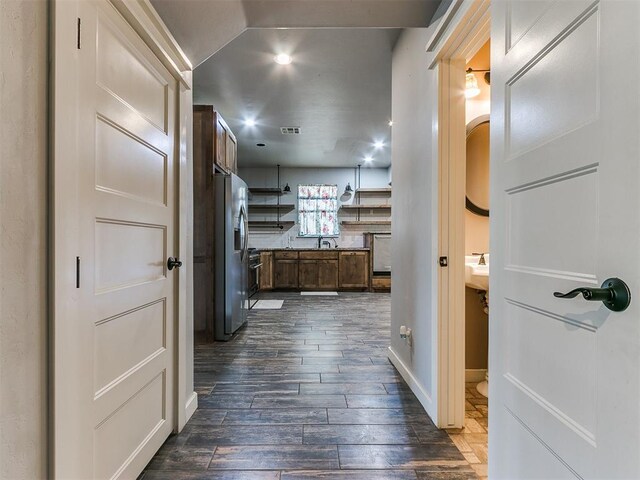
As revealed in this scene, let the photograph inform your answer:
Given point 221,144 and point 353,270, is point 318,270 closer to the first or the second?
point 353,270

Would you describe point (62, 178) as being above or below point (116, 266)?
above

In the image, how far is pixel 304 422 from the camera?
1788 millimetres

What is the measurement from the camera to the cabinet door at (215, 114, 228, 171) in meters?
3.30

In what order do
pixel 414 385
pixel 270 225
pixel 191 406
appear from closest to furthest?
pixel 191 406
pixel 414 385
pixel 270 225

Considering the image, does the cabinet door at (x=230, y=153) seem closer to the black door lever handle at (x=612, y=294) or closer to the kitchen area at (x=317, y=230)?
the kitchen area at (x=317, y=230)

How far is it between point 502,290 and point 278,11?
1793 mm

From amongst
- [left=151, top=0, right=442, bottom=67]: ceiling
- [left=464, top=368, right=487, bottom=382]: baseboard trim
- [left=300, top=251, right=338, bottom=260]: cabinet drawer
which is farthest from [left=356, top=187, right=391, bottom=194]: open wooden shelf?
[left=151, top=0, right=442, bottom=67]: ceiling

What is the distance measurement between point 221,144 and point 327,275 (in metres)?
3.74

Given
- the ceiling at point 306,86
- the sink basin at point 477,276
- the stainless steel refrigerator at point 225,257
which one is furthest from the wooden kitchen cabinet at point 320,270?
the sink basin at point 477,276

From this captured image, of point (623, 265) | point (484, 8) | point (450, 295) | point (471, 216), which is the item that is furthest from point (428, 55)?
point (623, 265)

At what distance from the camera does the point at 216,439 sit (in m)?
1.64

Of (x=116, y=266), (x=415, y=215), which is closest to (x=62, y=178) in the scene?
(x=116, y=266)

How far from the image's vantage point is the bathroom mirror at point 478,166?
2301mm

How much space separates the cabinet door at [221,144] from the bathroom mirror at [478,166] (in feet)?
7.55
